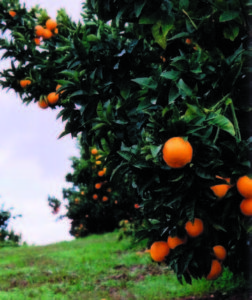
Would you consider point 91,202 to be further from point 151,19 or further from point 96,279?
point 151,19

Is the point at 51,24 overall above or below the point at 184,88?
above

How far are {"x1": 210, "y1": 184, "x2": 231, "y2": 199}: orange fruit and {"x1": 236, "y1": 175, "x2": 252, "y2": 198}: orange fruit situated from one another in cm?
9

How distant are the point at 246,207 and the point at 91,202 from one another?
8.60 m

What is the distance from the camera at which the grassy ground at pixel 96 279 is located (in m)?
4.00

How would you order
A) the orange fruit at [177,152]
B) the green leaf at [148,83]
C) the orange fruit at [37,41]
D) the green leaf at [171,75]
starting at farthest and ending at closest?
1. the orange fruit at [37,41]
2. the green leaf at [148,83]
3. the green leaf at [171,75]
4. the orange fruit at [177,152]

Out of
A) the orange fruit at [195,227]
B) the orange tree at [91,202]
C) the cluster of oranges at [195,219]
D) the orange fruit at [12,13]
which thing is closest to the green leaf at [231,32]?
the cluster of oranges at [195,219]

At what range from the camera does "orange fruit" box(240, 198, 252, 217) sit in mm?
1791

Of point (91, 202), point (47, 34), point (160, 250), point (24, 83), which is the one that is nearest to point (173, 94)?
point (160, 250)

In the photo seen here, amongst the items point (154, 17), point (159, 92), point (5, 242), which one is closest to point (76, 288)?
point (159, 92)

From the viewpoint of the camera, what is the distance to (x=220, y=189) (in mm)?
1897

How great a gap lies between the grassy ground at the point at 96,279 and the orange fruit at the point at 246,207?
2.23m

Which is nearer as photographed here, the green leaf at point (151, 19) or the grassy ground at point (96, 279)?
the green leaf at point (151, 19)

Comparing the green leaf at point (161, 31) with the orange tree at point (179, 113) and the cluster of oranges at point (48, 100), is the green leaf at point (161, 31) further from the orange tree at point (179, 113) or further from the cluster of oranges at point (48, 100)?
the cluster of oranges at point (48, 100)

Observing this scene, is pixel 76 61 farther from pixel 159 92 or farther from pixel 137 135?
pixel 159 92
